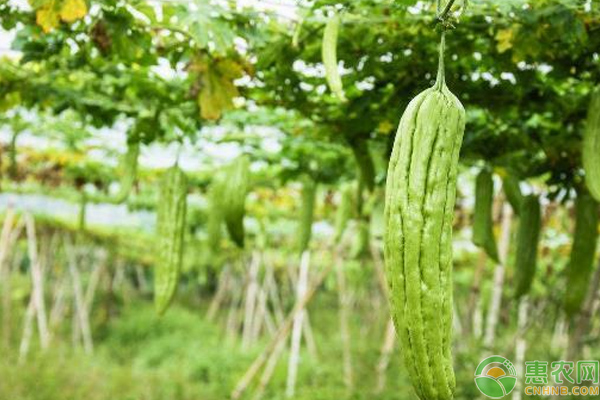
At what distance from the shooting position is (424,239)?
4.88ft

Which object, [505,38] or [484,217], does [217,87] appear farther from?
[484,217]

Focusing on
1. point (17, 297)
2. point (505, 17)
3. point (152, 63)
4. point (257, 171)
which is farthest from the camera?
point (17, 297)

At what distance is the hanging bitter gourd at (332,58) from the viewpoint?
1912mm

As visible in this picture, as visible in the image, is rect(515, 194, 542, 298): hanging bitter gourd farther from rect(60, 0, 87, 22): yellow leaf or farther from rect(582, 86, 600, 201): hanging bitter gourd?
rect(60, 0, 87, 22): yellow leaf

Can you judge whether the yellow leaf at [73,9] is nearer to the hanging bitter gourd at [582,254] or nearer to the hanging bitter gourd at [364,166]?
the hanging bitter gourd at [364,166]

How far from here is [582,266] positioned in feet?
10.2

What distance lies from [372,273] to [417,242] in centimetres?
1507

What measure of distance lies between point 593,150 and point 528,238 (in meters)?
1.01

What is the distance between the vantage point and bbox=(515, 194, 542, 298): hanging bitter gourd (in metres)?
3.30

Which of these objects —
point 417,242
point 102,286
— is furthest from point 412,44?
point 102,286

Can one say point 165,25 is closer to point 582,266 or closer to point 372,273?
point 582,266

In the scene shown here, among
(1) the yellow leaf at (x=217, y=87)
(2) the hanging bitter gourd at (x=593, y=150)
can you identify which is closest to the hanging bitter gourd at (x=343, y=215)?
(1) the yellow leaf at (x=217, y=87)

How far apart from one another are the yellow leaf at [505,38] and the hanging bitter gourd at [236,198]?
5.04ft

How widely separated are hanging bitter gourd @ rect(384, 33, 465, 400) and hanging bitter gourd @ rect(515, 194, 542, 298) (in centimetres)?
188
